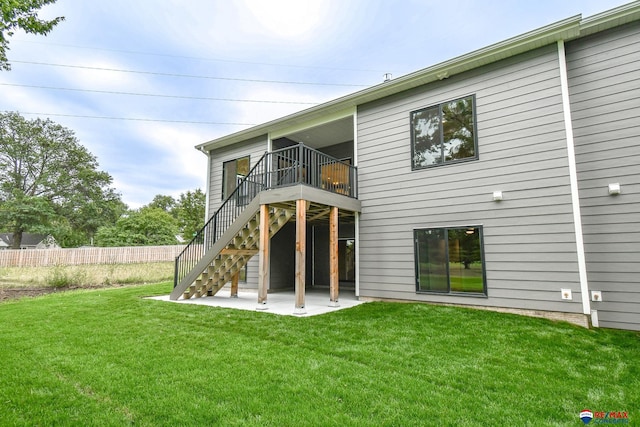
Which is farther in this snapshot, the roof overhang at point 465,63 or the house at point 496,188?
the roof overhang at point 465,63

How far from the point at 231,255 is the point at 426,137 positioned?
17.0 feet

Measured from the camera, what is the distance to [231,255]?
7.79 m

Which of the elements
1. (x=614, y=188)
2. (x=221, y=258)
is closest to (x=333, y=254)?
(x=221, y=258)

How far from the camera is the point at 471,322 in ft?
16.3

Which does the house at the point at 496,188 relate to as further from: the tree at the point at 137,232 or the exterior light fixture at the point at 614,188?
the tree at the point at 137,232

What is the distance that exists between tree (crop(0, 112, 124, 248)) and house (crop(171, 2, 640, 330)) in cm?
2453

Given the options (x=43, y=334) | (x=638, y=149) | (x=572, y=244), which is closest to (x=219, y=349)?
(x=43, y=334)

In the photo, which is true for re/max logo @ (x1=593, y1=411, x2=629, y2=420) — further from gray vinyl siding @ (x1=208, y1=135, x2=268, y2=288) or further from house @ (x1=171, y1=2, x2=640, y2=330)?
gray vinyl siding @ (x1=208, y1=135, x2=268, y2=288)

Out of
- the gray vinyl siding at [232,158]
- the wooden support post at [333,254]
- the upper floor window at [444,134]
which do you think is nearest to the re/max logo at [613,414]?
the upper floor window at [444,134]

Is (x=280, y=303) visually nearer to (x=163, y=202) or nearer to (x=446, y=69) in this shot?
(x=446, y=69)

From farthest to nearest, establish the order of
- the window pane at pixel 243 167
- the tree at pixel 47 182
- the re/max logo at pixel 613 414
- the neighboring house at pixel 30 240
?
the neighboring house at pixel 30 240 → the tree at pixel 47 182 → the window pane at pixel 243 167 → the re/max logo at pixel 613 414

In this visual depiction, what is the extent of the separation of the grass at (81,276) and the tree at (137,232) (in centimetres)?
1271

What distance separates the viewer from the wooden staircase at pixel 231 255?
7.31 meters

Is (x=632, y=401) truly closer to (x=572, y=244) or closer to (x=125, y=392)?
(x=572, y=244)
